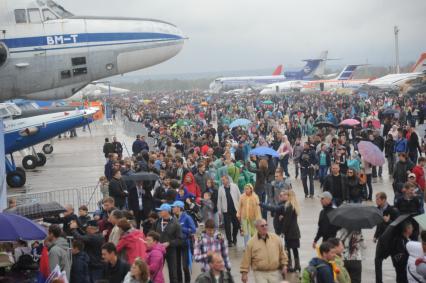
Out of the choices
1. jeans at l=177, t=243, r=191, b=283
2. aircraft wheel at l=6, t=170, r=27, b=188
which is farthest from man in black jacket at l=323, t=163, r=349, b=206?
aircraft wheel at l=6, t=170, r=27, b=188

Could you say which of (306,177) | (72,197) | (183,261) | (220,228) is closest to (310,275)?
(183,261)

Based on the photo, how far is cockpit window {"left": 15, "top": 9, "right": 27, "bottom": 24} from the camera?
17.9 m

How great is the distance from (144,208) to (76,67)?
4.33 meters

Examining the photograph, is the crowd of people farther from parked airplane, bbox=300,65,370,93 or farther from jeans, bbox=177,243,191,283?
parked airplane, bbox=300,65,370,93

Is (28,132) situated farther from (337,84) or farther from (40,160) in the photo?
(337,84)

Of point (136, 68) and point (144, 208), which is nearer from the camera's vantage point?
point (144, 208)

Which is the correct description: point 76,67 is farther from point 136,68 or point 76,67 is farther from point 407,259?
point 407,259

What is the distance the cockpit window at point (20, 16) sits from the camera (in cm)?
1792

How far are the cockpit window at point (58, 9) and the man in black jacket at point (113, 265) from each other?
985 centimetres

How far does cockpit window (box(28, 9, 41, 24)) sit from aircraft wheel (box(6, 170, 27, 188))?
8062 millimetres

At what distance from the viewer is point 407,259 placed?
10906 mm

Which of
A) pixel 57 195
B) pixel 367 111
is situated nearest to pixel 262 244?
pixel 57 195

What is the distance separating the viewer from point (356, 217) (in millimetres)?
11539

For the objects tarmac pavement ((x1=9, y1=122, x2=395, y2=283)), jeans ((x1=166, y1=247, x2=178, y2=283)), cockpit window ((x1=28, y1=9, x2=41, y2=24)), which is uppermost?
cockpit window ((x1=28, y1=9, x2=41, y2=24))
